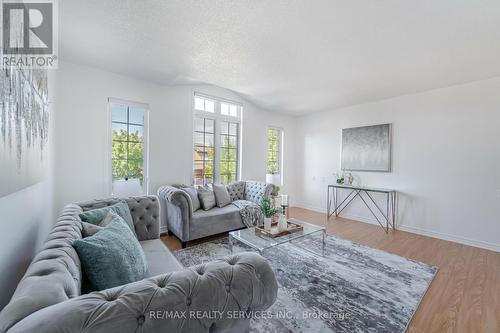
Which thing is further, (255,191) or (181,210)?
(255,191)

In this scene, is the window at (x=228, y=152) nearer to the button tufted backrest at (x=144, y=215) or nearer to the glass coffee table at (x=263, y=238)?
the glass coffee table at (x=263, y=238)

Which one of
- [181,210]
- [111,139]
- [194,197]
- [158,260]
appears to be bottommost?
[158,260]

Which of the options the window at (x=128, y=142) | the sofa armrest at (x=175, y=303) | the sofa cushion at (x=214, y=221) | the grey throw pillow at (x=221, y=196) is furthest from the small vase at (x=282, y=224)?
the window at (x=128, y=142)

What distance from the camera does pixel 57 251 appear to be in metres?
0.93

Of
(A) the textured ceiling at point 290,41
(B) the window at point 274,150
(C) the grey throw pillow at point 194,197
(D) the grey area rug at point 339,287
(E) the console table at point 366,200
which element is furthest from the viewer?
(B) the window at point 274,150

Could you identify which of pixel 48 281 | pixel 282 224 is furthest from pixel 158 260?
pixel 282 224

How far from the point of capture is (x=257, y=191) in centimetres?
400

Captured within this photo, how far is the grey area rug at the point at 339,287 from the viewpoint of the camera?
1.66 metres

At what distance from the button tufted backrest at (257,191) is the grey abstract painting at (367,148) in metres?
2.02

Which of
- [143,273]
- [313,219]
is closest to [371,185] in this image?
[313,219]

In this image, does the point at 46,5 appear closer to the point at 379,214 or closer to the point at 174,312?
the point at 174,312

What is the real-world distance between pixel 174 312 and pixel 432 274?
2940 millimetres

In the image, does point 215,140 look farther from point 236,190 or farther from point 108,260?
point 108,260

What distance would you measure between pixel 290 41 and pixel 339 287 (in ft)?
8.69
